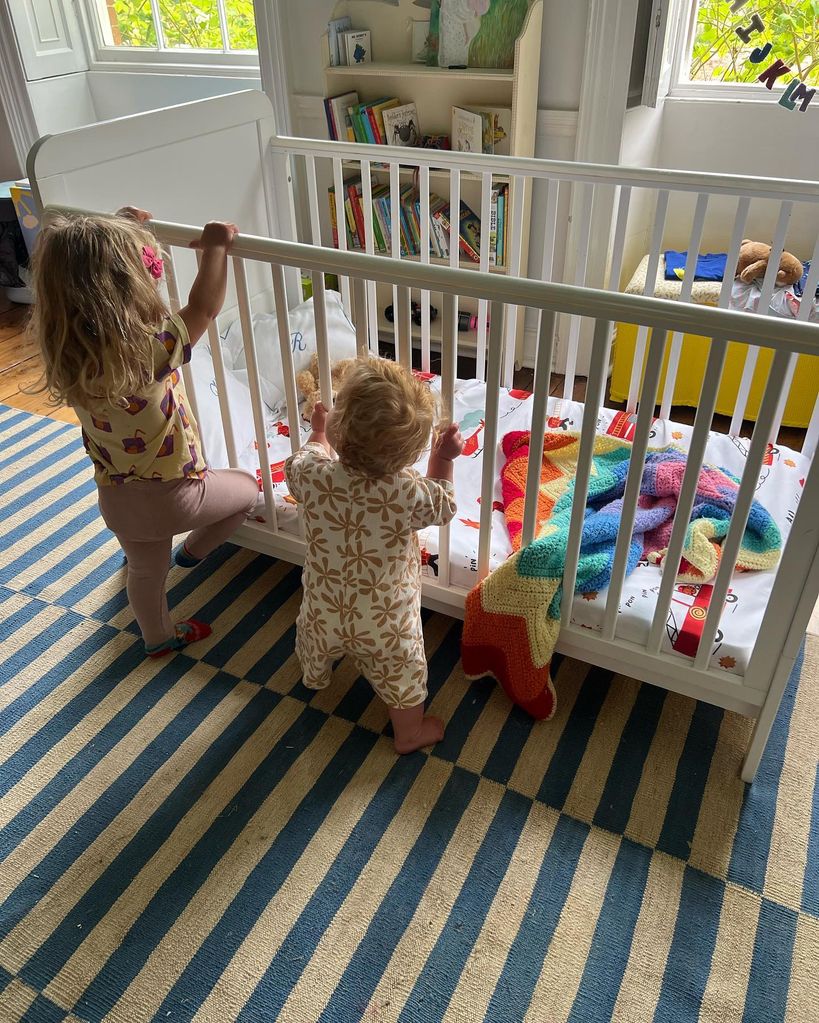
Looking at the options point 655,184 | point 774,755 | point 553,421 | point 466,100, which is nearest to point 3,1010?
point 774,755

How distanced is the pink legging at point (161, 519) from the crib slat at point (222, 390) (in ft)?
0.25

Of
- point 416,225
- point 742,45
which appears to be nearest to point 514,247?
point 416,225

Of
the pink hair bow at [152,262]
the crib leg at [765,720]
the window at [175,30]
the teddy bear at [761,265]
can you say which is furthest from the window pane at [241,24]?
the crib leg at [765,720]

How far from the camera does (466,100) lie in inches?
105

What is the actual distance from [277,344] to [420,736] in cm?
118

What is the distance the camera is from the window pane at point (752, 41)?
8.37 ft

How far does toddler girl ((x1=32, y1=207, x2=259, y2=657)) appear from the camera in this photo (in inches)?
50.2

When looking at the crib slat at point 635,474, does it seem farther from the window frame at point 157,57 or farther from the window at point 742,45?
the window frame at point 157,57

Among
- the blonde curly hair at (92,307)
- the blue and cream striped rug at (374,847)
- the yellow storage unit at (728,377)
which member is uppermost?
the blonde curly hair at (92,307)

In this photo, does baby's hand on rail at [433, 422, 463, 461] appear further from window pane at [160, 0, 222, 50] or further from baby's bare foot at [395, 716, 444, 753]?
window pane at [160, 0, 222, 50]

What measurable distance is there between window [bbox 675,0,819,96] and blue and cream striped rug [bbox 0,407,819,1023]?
2008 mm

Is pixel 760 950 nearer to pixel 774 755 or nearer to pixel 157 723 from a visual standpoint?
pixel 774 755

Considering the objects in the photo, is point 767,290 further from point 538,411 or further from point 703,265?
point 538,411

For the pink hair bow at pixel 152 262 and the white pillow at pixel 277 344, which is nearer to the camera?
the pink hair bow at pixel 152 262
